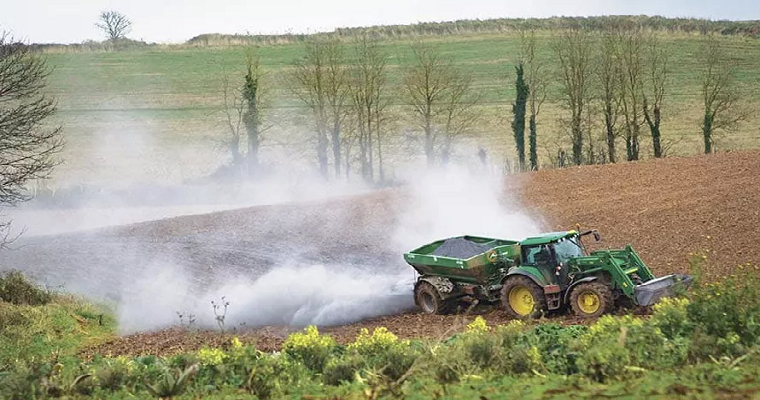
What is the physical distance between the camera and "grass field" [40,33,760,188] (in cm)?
5925

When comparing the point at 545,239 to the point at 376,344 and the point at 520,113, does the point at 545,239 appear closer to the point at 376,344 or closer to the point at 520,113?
the point at 376,344

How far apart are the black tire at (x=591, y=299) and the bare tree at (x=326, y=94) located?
35.2 meters

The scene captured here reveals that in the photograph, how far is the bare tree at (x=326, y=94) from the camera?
5259 cm

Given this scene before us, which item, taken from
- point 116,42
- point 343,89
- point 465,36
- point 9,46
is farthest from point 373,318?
point 116,42

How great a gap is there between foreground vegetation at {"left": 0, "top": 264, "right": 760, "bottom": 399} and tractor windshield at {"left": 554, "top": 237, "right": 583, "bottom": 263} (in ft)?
18.3

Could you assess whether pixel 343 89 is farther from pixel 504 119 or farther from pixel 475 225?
pixel 475 225


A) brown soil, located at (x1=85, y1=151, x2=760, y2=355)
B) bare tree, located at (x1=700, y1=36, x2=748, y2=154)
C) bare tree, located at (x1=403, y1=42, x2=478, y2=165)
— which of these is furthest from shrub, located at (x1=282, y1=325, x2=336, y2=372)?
bare tree, located at (x1=403, y1=42, x2=478, y2=165)

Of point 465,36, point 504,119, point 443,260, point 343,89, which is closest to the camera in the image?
point 443,260

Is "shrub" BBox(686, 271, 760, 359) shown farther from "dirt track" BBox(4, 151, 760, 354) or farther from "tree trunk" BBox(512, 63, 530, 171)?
"tree trunk" BBox(512, 63, 530, 171)

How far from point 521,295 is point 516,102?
103 feet

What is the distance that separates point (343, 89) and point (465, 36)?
35814mm

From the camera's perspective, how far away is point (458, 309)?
67.0 feet

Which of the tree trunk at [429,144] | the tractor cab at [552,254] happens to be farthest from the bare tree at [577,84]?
the tractor cab at [552,254]

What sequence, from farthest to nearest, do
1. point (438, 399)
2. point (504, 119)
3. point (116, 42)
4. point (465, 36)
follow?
1. point (116, 42)
2. point (465, 36)
3. point (504, 119)
4. point (438, 399)
